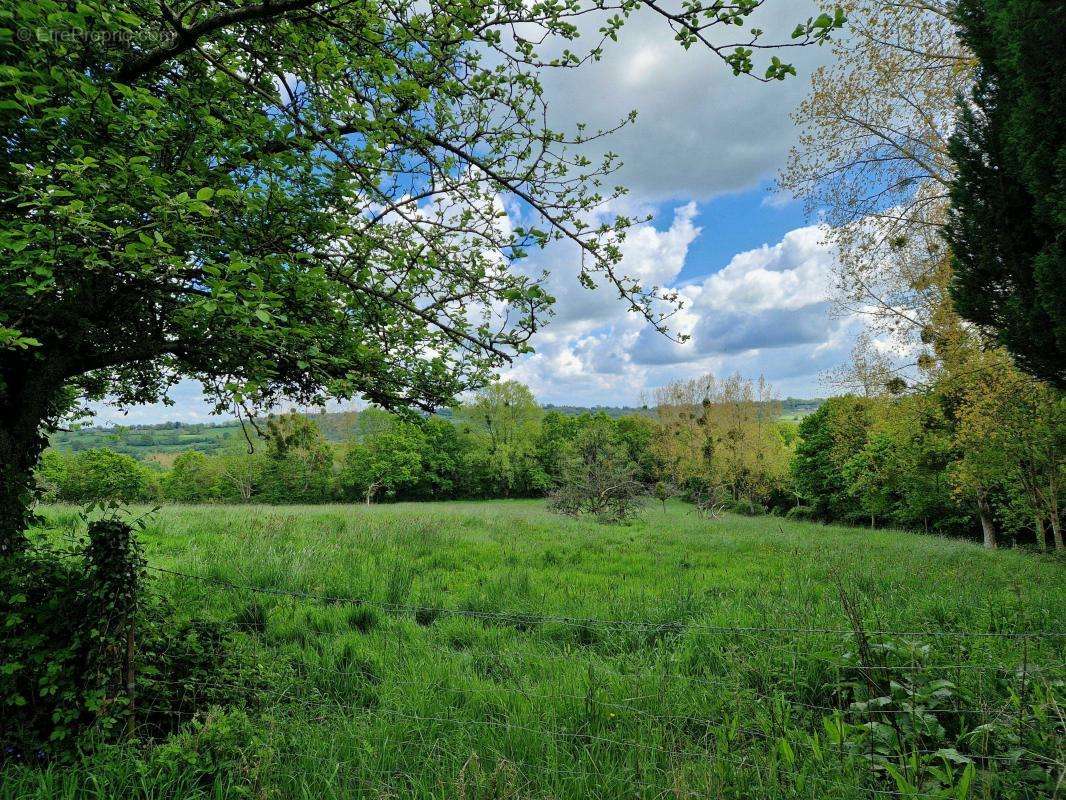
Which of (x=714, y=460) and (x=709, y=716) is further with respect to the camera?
(x=714, y=460)

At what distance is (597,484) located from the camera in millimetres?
20172

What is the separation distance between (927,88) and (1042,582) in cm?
1241

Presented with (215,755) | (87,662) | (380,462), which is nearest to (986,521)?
(215,755)

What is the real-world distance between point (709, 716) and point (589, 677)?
93 centimetres

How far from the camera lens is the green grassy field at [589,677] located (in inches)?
112

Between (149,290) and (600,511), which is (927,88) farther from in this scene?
(149,290)

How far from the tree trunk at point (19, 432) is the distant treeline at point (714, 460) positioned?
0.20 meters

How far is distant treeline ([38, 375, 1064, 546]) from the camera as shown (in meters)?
14.9

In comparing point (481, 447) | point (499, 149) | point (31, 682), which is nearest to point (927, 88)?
point (499, 149)

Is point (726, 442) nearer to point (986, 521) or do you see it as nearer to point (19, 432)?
point (986, 521)

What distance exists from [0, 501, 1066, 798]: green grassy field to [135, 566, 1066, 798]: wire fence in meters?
0.02

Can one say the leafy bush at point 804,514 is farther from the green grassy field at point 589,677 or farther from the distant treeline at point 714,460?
the green grassy field at point 589,677

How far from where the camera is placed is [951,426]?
1842 centimetres

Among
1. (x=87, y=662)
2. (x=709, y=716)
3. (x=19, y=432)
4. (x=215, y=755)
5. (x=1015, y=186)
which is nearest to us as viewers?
(x=215, y=755)
